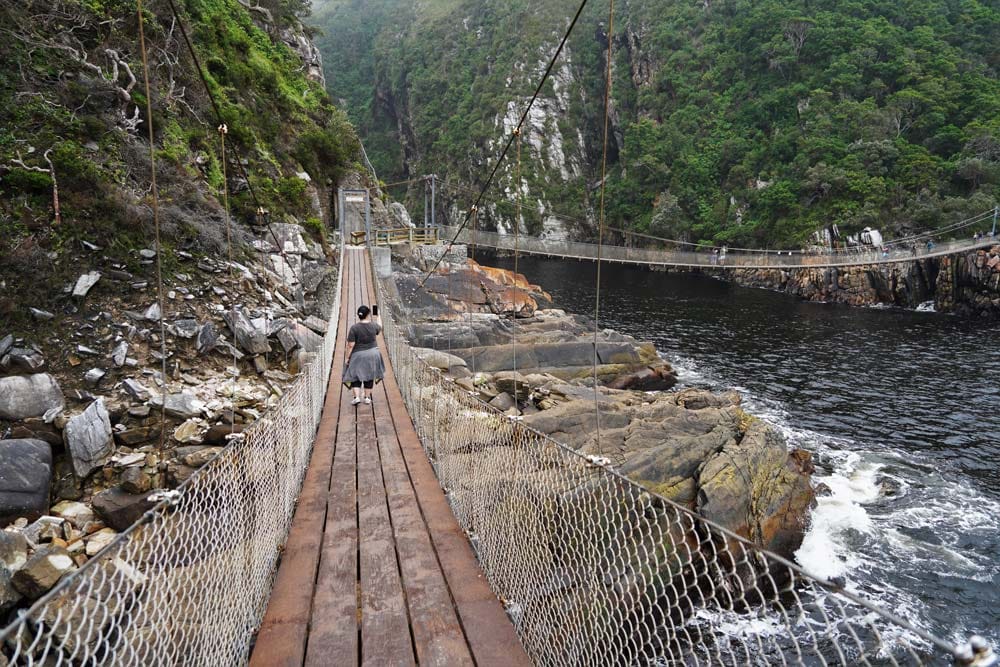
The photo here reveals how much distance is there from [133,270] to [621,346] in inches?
365

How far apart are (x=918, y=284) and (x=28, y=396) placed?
25.7 meters

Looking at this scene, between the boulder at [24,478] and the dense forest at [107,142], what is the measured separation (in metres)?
2.14

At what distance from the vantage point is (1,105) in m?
6.41

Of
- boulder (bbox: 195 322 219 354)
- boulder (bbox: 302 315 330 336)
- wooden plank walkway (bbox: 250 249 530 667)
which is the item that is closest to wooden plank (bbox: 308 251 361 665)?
wooden plank walkway (bbox: 250 249 530 667)

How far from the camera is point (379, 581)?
225cm

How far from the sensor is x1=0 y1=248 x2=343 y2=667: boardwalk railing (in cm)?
131

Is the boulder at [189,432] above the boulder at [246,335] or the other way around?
the other way around

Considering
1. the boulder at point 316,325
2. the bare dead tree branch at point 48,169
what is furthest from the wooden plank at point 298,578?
the bare dead tree branch at point 48,169

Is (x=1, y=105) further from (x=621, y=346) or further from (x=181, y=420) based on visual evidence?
(x=621, y=346)

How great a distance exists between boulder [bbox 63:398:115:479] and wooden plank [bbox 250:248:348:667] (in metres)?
2.28

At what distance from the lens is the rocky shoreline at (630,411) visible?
16.9 ft

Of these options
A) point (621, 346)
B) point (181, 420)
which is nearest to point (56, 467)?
point (181, 420)

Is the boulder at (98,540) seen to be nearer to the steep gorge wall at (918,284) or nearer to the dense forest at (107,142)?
the dense forest at (107,142)

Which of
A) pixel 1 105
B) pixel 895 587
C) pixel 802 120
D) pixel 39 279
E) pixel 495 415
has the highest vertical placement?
pixel 802 120
